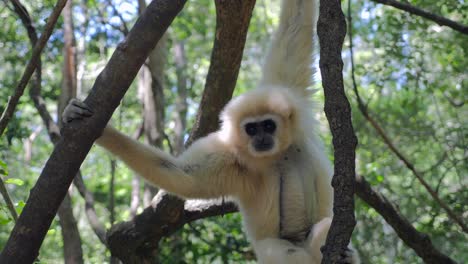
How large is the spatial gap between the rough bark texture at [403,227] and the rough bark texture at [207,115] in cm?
161

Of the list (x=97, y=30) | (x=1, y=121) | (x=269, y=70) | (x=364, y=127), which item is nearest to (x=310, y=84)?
(x=269, y=70)

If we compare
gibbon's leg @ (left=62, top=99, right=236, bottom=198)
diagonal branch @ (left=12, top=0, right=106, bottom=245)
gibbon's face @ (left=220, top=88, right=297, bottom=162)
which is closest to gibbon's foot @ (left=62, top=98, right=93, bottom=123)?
gibbon's leg @ (left=62, top=99, right=236, bottom=198)

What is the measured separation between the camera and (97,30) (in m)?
9.36

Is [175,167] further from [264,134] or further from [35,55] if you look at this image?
[35,55]

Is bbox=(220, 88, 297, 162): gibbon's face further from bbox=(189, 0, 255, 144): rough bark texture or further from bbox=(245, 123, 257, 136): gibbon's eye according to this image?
bbox=(189, 0, 255, 144): rough bark texture

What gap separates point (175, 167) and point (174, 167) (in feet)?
0.04

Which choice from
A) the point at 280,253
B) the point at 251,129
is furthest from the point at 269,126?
the point at 280,253

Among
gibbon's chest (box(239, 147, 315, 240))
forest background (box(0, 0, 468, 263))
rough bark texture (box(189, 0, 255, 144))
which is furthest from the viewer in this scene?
forest background (box(0, 0, 468, 263))

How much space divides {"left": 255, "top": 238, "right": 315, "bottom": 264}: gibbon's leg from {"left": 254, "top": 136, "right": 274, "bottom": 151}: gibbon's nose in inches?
34.1

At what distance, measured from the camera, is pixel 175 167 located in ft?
16.9

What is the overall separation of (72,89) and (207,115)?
2237mm

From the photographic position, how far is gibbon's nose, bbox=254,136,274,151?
538cm

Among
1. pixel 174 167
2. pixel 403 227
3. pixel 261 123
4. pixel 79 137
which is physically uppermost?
pixel 261 123

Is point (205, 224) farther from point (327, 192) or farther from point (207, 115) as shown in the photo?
point (327, 192)
